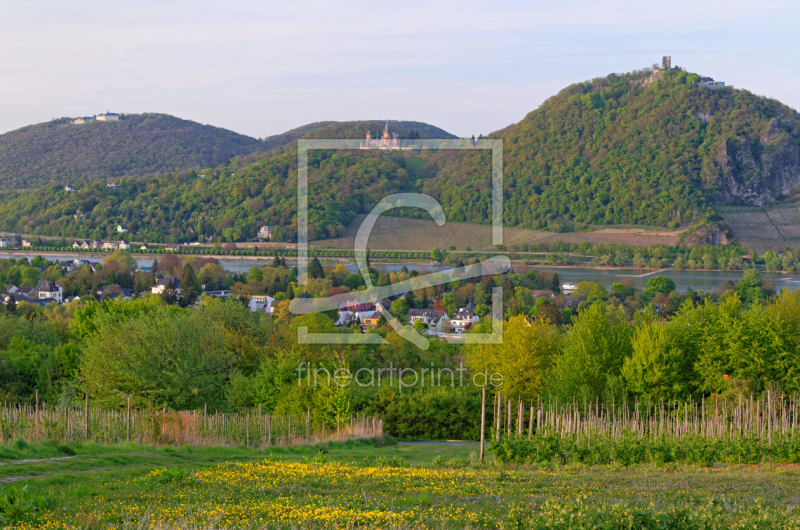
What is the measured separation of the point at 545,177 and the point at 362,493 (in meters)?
134

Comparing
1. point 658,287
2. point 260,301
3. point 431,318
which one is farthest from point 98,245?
point 658,287

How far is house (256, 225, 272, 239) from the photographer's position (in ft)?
375

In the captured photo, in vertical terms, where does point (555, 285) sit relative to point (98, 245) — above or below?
below

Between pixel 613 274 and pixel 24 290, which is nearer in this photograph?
pixel 24 290

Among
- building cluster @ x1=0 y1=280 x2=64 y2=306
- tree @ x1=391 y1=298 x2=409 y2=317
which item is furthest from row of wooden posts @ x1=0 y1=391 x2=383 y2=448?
building cluster @ x1=0 y1=280 x2=64 y2=306

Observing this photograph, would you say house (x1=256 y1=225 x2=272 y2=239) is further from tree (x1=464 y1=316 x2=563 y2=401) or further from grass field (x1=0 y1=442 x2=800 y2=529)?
grass field (x1=0 y1=442 x2=800 y2=529)

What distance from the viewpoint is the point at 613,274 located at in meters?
116

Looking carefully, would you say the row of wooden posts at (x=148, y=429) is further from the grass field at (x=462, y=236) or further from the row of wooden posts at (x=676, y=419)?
the grass field at (x=462, y=236)

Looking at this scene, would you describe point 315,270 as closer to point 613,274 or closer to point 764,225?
point 613,274

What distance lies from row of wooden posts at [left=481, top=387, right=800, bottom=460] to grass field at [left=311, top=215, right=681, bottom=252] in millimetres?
85167

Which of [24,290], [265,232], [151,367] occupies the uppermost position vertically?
[265,232]

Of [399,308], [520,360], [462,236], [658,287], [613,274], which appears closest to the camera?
[520,360]

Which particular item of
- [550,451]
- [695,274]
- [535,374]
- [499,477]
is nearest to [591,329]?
[535,374]

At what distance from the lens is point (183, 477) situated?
995 cm
